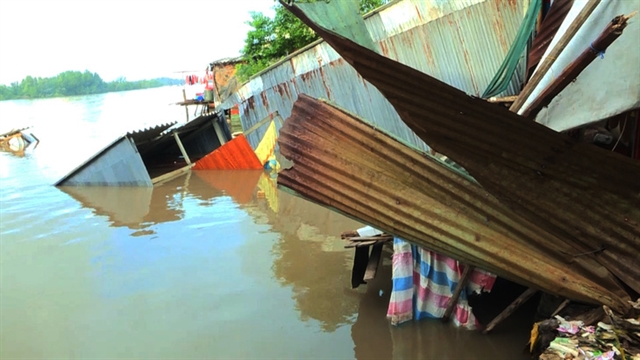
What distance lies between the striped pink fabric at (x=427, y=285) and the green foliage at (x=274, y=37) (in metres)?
14.0

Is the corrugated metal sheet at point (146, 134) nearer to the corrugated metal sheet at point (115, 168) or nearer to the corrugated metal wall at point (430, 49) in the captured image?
the corrugated metal sheet at point (115, 168)

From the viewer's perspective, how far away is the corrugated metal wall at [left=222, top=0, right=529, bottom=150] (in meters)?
8.55

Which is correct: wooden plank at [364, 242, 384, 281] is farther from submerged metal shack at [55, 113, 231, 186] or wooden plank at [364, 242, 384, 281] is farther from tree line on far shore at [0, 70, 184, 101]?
tree line on far shore at [0, 70, 184, 101]

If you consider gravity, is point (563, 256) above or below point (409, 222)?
below

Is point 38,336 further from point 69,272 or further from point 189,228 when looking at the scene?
point 189,228

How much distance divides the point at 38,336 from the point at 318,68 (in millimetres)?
8528

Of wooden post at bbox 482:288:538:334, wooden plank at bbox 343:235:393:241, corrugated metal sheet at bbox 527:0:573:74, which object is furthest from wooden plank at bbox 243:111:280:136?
wooden post at bbox 482:288:538:334

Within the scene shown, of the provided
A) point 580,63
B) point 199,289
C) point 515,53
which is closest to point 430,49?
point 515,53

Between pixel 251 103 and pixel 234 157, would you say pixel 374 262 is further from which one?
A: pixel 251 103

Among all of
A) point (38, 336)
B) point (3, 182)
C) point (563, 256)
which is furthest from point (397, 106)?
point (3, 182)

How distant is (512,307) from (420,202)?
4.72 ft

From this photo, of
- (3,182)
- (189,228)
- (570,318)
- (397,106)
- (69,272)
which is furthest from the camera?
(3,182)

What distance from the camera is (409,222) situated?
3883mm

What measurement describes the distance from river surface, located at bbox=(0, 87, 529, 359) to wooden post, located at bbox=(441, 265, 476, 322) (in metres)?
0.16
